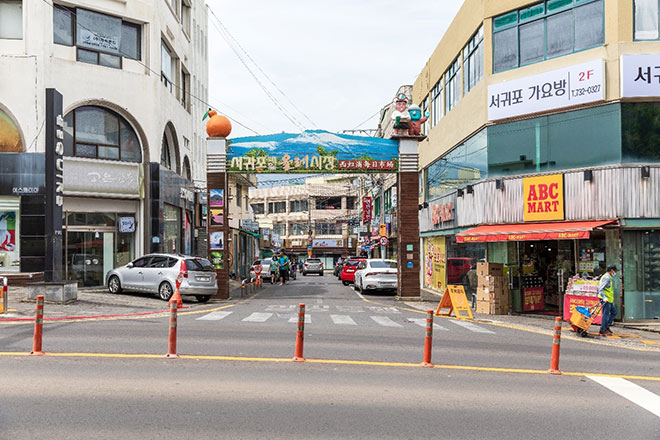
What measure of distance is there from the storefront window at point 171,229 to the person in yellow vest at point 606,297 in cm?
2061

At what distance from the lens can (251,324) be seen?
1547cm

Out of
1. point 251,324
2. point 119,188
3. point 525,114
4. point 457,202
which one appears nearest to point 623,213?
point 525,114

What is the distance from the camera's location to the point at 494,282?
67.9 ft

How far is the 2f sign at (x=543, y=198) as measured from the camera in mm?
19812

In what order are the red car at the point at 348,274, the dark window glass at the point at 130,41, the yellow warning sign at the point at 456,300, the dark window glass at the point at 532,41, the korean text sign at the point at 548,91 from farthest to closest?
the red car at the point at 348,274, the dark window glass at the point at 130,41, the dark window glass at the point at 532,41, the yellow warning sign at the point at 456,300, the korean text sign at the point at 548,91

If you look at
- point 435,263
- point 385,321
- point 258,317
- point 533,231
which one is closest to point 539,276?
point 533,231

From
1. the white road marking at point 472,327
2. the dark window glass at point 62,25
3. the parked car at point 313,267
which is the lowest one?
the parked car at point 313,267

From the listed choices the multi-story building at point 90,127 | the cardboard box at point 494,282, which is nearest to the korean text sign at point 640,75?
the cardboard box at point 494,282

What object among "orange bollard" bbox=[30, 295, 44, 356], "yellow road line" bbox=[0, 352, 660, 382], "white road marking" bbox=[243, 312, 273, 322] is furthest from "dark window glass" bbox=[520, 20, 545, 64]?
"orange bollard" bbox=[30, 295, 44, 356]

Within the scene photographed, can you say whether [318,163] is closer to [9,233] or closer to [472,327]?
[472,327]

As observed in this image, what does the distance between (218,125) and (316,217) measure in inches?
2407

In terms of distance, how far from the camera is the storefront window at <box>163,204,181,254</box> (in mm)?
31359

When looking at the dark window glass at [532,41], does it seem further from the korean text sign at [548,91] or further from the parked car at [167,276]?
the parked car at [167,276]

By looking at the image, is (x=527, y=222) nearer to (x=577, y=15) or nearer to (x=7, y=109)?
(x=577, y=15)
